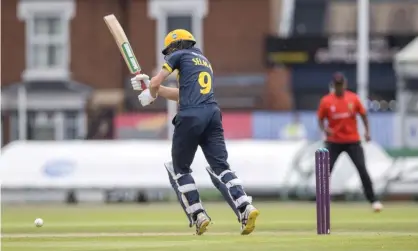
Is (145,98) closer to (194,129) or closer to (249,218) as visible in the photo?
(194,129)

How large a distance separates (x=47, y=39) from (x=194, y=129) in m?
29.7

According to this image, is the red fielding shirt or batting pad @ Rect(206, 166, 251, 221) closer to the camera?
batting pad @ Rect(206, 166, 251, 221)

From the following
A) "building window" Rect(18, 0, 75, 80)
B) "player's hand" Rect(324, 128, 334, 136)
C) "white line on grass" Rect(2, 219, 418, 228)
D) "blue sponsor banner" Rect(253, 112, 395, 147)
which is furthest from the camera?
"building window" Rect(18, 0, 75, 80)

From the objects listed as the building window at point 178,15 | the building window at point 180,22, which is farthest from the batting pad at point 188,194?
the building window at point 180,22

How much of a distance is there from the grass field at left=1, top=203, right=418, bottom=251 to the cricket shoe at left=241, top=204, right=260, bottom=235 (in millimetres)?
138

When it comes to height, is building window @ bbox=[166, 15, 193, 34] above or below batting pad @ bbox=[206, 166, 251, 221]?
above

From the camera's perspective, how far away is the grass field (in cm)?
1325

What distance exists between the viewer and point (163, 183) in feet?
95.0

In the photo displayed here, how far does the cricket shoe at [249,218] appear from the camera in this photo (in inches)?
569

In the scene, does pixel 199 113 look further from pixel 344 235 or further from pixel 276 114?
pixel 276 114

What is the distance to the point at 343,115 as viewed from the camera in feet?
69.3

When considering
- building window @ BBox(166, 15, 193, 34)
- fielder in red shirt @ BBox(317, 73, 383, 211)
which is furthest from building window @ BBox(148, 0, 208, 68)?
fielder in red shirt @ BBox(317, 73, 383, 211)

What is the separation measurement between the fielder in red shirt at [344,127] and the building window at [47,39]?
2331cm

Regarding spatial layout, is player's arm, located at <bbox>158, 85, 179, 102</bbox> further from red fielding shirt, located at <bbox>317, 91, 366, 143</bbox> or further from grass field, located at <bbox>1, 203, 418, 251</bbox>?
red fielding shirt, located at <bbox>317, 91, 366, 143</bbox>
